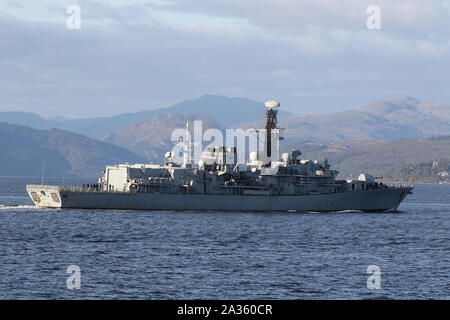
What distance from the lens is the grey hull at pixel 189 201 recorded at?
90.7 meters

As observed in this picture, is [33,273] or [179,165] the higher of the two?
[179,165]

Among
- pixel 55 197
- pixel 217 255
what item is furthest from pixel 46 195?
pixel 217 255

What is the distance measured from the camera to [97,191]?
90.8 meters

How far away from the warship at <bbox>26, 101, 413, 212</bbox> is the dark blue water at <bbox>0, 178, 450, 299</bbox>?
103 inches

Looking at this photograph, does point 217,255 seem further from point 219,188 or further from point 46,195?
point 46,195

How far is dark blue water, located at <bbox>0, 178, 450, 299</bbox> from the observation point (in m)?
44.0

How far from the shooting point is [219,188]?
93.6 meters

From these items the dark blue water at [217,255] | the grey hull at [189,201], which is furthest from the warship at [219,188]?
the dark blue water at [217,255]

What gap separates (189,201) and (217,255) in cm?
3528
